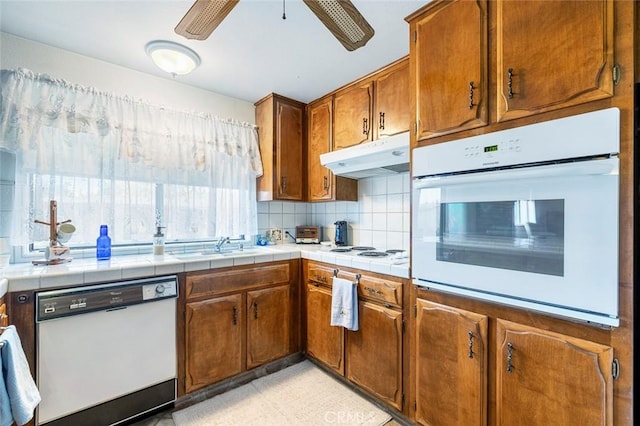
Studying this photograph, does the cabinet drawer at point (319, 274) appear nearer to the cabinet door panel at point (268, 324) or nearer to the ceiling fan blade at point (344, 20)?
the cabinet door panel at point (268, 324)

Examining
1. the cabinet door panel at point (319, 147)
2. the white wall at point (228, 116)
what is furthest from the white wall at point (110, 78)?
the cabinet door panel at point (319, 147)

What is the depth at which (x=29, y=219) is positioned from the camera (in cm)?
176

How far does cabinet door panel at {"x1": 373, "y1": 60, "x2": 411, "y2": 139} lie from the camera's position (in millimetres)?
2006

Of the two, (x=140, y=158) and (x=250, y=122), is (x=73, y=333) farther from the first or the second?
(x=250, y=122)

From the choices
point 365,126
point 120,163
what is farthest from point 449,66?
point 120,163

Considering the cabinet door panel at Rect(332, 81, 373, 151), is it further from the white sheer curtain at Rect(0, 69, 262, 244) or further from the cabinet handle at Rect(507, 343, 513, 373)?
the cabinet handle at Rect(507, 343, 513, 373)

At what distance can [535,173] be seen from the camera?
111cm

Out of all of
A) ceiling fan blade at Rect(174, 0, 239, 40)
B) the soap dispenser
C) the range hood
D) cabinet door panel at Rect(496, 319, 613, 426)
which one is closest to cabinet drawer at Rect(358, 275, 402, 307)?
cabinet door panel at Rect(496, 319, 613, 426)

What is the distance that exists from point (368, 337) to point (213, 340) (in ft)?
3.45

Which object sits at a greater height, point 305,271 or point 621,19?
point 621,19

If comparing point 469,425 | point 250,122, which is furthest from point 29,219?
point 469,425

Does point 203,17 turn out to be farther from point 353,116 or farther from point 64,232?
point 64,232

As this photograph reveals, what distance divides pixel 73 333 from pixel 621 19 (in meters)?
2.69

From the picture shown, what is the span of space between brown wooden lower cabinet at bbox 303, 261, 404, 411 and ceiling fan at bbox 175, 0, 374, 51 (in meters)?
1.30
